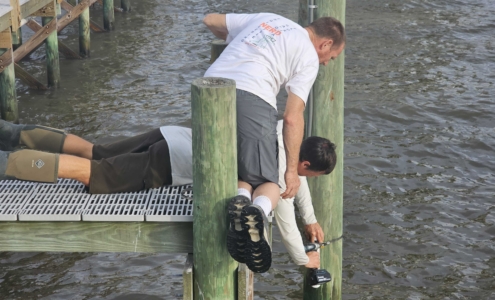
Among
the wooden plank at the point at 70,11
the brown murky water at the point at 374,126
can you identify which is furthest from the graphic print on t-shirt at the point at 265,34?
the wooden plank at the point at 70,11

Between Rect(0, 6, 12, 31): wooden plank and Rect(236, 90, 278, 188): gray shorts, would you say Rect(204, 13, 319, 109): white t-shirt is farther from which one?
Rect(0, 6, 12, 31): wooden plank

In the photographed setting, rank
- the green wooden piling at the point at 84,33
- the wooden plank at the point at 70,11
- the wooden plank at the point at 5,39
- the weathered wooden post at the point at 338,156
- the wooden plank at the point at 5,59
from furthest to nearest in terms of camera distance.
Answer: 1. the green wooden piling at the point at 84,33
2. the wooden plank at the point at 70,11
3. the wooden plank at the point at 5,59
4. the wooden plank at the point at 5,39
5. the weathered wooden post at the point at 338,156

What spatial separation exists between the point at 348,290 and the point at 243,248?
121 inches

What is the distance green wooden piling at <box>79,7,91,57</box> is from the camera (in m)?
13.5

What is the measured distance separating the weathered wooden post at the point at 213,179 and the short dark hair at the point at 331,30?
1.06 metres

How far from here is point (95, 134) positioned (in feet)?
34.7

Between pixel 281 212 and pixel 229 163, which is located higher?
pixel 229 163

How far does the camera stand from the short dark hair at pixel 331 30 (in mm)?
5141

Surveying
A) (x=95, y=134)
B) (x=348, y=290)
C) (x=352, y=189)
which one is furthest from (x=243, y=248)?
(x=95, y=134)

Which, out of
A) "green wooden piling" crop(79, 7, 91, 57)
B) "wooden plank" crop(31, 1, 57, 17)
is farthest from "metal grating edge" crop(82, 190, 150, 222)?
"green wooden piling" crop(79, 7, 91, 57)

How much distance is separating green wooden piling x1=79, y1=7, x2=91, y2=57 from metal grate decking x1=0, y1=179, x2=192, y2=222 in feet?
28.7

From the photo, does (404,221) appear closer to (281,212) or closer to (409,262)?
(409,262)

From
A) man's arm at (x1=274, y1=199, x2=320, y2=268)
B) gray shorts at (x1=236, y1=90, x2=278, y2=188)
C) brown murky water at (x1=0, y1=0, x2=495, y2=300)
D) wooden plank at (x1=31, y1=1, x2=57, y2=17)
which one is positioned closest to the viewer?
gray shorts at (x1=236, y1=90, x2=278, y2=188)

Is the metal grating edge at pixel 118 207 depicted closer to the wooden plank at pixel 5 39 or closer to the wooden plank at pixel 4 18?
the wooden plank at pixel 4 18
